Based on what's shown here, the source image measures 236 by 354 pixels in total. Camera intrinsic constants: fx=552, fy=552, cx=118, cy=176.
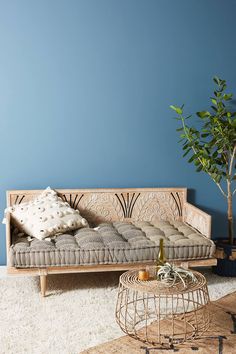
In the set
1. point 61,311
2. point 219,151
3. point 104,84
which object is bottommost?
point 61,311

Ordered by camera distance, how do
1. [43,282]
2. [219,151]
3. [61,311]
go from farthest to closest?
[219,151]
[43,282]
[61,311]

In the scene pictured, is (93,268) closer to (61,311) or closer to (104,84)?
(61,311)

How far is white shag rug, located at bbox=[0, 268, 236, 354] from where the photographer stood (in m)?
3.20

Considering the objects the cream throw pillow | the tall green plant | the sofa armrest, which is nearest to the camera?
the cream throw pillow

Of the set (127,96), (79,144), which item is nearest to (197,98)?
(127,96)

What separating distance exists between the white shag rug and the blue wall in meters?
0.71

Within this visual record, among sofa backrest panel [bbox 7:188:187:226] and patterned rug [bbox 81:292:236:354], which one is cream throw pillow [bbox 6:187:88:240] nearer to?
sofa backrest panel [bbox 7:188:187:226]

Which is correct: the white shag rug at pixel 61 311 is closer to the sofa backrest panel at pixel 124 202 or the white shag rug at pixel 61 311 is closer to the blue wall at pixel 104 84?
the sofa backrest panel at pixel 124 202

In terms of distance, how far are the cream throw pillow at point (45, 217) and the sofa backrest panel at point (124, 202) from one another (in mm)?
198

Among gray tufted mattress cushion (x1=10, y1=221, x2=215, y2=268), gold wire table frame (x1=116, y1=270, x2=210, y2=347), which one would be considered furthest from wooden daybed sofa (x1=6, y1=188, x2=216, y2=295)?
gold wire table frame (x1=116, y1=270, x2=210, y2=347)

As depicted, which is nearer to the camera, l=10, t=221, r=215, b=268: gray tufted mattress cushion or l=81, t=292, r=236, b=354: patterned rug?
l=81, t=292, r=236, b=354: patterned rug

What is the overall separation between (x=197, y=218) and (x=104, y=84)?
1.35 metres

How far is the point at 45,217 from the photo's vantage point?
4148 mm

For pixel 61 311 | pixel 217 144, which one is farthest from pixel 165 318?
pixel 217 144
